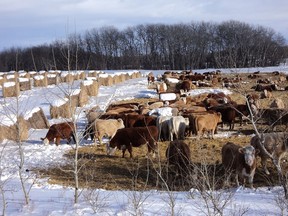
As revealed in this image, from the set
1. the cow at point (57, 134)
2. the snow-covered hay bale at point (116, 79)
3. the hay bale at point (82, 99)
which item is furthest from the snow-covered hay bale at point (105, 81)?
the cow at point (57, 134)

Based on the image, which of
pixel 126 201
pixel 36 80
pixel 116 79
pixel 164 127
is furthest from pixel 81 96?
pixel 116 79

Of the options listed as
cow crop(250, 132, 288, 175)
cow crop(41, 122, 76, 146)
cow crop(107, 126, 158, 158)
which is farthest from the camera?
cow crop(41, 122, 76, 146)

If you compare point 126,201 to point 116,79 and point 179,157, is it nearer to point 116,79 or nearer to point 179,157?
point 179,157

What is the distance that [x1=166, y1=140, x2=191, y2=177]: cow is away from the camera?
37.1 ft

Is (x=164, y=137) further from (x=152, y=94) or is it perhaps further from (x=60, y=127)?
(x=152, y=94)

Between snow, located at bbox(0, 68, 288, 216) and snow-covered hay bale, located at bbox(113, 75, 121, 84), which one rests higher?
snow, located at bbox(0, 68, 288, 216)

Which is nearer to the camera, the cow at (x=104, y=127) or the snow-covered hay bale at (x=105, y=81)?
the cow at (x=104, y=127)

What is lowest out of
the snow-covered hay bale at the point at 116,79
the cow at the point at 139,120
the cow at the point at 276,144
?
the snow-covered hay bale at the point at 116,79

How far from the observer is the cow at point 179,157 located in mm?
11320

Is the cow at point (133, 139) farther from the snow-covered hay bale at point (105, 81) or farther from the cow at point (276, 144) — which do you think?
the snow-covered hay bale at point (105, 81)

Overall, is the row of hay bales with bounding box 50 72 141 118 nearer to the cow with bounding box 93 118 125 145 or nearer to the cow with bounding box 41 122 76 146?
the cow with bounding box 41 122 76 146

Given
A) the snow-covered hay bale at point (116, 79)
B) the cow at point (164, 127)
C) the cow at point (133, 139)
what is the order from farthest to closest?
the snow-covered hay bale at point (116, 79) → the cow at point (164, 127) → the cow at point (133, 139)

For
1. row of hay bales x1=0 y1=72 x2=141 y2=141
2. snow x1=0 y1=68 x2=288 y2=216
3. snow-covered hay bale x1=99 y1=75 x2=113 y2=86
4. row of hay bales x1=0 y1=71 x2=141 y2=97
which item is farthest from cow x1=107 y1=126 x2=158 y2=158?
snow-covered hay bale x1=99 y1=75 x2=113 y2=86

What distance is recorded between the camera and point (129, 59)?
97250 mm
